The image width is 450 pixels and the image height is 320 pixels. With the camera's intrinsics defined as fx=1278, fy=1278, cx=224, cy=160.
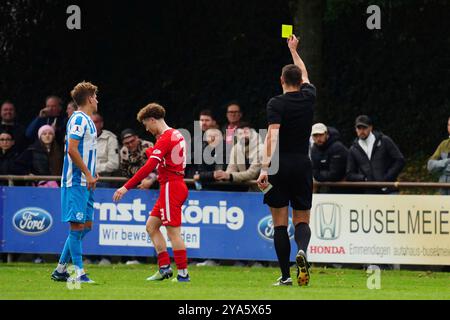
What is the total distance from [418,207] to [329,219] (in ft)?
4.16

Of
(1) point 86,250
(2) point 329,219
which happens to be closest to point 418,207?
(2) point 329,219

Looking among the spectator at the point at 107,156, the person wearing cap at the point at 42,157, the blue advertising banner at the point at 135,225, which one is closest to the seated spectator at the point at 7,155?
the person wearing cap at the point at 42,157

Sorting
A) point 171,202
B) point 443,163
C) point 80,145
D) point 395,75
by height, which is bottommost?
point 171,202

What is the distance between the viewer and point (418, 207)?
57.5 ft

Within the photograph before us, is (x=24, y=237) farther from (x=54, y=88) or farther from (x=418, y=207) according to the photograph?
(x=54, y=88)

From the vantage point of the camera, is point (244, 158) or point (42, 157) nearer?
point (244, 158)

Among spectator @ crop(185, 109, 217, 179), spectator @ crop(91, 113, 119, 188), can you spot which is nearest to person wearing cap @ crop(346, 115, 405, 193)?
spectator @ crop(185, 109, 217, 179)

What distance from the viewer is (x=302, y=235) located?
45.4 ft

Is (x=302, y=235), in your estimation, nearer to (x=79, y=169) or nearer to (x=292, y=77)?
(x=292, y=77)

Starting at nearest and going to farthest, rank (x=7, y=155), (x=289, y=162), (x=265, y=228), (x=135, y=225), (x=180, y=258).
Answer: (x=289, y=162)
(x=180, y=258)
(x=265, y=228)
(x=135, y=225)
(x=7, y=155)

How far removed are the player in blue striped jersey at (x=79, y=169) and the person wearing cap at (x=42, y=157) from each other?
549cm

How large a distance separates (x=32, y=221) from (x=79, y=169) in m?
5.23

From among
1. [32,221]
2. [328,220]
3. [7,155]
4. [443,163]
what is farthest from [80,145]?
[443,163]

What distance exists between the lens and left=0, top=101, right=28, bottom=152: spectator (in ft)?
66.4
